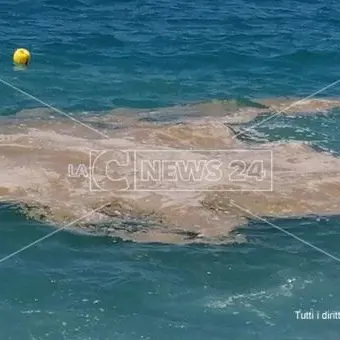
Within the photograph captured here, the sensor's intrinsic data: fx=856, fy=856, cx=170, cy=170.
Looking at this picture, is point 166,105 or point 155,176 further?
point 166,105

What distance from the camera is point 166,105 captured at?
21.1 m

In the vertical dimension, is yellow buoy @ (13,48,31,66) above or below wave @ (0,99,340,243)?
above

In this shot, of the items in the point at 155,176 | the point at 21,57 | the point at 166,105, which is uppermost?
the point at 21,57

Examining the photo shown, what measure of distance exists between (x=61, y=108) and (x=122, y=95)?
185cm

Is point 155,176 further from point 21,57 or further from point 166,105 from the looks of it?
point 21,57

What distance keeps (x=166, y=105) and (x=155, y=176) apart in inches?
190

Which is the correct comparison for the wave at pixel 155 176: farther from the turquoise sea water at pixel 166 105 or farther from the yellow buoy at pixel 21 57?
the yellow buoy at pixel 21 57

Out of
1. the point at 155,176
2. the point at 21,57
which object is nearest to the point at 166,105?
the point at 21,57

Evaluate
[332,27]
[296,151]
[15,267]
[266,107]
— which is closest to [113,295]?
[15,267]

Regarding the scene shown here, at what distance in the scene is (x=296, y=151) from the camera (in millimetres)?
18219

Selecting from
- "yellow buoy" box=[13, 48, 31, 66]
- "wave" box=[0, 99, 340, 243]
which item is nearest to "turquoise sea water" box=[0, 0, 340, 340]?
"yellow buoy" box=[13, 48, 31, 66]

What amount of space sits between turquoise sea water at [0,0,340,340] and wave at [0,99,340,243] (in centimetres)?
45

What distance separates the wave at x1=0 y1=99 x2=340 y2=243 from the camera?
15.2 metres

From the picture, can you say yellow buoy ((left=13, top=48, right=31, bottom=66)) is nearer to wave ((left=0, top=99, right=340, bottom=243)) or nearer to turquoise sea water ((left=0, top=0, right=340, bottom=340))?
turquoise sea water ((left=0, top=0, right=340, bottom=340))
